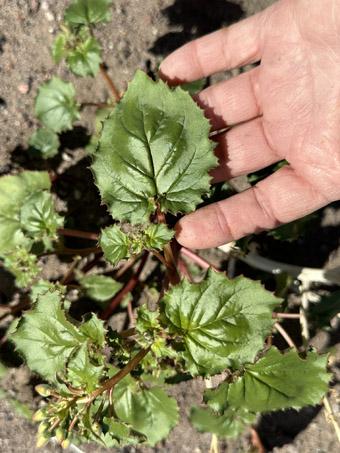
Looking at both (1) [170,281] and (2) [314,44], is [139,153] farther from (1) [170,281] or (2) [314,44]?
(2) [314,44]

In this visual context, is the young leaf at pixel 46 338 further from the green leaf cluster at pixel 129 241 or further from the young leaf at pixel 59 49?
the young leaf at pixel 59 49

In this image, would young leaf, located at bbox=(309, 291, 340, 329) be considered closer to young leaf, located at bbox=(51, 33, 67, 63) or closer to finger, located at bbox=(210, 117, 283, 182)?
finger, located at bbox=(210, 117, 283, 182)

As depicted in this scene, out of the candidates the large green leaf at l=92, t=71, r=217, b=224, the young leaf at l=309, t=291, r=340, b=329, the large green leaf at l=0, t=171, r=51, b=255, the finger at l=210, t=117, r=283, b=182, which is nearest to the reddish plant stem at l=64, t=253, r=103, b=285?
the large green leaf at l=0, t=171, r=51, b=255

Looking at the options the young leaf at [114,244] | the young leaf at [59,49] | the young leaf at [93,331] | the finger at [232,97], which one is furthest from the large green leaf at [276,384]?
the young leaf at [59,49]

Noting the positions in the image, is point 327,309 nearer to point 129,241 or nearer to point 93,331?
point 129,241

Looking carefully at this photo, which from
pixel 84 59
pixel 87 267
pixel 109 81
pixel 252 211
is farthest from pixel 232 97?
pixel 87 267

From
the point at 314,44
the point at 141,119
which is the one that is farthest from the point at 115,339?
the point at 314,44
